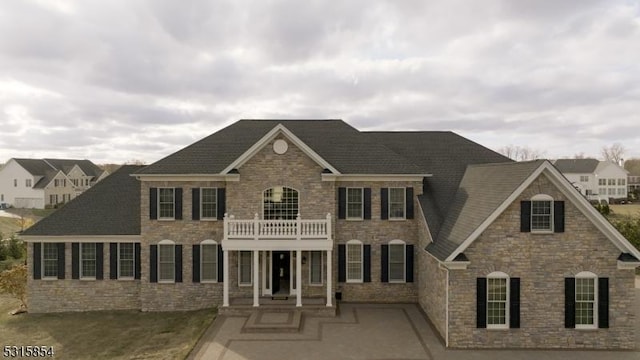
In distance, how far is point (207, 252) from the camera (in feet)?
74.7

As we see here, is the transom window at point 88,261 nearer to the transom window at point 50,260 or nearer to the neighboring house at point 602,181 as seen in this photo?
the transom window at point 50,260

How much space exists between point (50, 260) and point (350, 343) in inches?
646

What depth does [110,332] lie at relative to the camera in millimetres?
19547

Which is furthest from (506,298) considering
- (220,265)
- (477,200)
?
(220,265)

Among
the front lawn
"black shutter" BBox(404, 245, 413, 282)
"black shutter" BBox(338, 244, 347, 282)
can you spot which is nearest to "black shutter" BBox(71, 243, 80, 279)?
the front lawn

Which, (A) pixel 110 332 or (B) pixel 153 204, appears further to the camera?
(B) pixel 153 204

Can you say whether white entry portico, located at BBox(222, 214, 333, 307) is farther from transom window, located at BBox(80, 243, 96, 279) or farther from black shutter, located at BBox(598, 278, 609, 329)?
black shutter, located at BBox(598, 278, 609, 329)

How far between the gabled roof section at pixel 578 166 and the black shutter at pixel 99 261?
8832 cm

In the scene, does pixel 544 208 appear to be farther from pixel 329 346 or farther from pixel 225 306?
pixel 225 306

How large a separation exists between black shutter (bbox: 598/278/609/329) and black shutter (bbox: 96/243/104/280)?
906 inches

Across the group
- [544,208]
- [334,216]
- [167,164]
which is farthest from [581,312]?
[167,164]

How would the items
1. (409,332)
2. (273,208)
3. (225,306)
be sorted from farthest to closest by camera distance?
(273,208), (225,306), (409,332)

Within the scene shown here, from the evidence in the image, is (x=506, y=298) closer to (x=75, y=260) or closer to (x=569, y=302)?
(x=569, y=302)

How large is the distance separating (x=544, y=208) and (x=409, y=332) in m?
7.50
